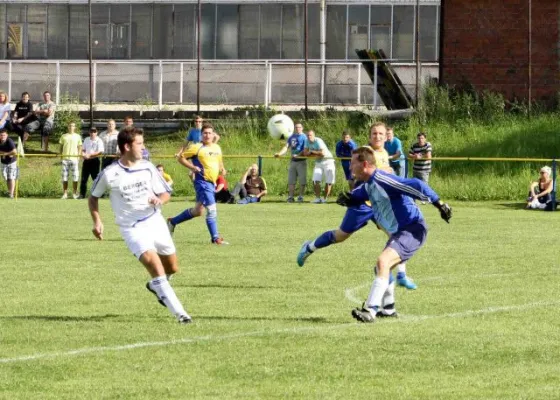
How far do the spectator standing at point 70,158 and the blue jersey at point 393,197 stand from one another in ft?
68.4

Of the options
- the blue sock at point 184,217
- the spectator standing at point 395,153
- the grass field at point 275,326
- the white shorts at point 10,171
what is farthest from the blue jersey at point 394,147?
the blue sock at point 184,217

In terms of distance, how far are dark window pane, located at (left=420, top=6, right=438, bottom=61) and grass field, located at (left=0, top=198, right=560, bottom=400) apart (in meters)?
25.5

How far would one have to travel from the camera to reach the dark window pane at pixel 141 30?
46.9 m

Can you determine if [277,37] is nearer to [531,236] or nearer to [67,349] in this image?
[531,236]

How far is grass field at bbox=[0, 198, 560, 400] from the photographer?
851 centimetres

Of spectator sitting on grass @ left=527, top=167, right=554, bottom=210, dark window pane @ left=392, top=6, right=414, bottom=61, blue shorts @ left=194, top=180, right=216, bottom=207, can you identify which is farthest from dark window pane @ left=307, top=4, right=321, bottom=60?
blue shorts @ left=194, top=180, right=216, bottom=207

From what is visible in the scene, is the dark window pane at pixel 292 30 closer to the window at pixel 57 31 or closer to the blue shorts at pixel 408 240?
the window at pixel 57 31

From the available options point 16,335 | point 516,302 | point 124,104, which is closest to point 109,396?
point 16,335

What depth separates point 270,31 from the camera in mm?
46594

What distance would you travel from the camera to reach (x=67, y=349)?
32.3 feet

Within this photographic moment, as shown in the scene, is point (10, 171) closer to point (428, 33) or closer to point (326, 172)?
point (326, 172)

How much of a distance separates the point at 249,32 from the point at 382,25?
14.7ft

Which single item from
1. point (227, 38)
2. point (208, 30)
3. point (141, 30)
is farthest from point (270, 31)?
point (141, 30)

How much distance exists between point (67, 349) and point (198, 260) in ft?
24.0
